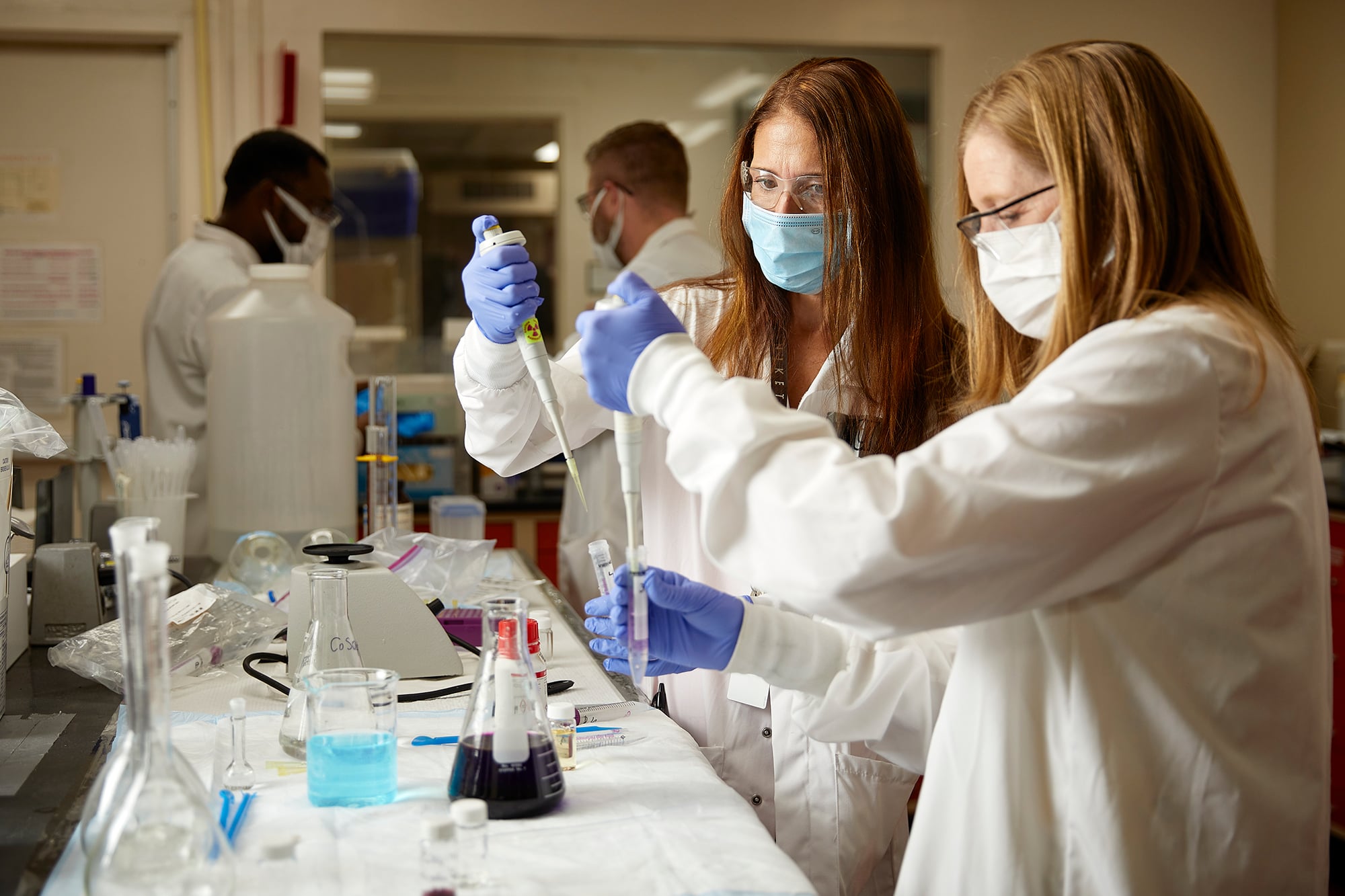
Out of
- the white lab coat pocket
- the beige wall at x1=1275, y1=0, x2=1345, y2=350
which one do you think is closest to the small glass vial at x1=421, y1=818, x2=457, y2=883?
the white lab coat pocket

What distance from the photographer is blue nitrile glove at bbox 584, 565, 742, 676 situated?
3.74ft

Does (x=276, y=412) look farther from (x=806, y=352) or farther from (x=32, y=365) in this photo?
(x=32, y=365)

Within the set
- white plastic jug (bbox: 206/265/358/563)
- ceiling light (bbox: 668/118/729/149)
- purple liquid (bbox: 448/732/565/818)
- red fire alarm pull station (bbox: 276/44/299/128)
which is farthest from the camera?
ceiling light (bbox: 668/118/729/149)

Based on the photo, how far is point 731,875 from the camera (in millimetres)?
968

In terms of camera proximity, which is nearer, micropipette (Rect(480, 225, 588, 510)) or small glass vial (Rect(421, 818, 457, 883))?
small glass vial (Rect(421, 818, 457, 883))

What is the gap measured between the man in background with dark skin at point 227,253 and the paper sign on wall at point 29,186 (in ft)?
2.85

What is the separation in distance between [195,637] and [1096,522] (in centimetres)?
118

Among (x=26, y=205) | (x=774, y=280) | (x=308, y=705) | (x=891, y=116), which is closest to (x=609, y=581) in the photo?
(x=308, y=705)

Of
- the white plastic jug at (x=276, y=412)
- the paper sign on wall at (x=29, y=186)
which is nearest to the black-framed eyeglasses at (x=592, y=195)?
the white plastic jug at (x=276, y=412)

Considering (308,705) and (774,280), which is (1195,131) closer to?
(774,280)

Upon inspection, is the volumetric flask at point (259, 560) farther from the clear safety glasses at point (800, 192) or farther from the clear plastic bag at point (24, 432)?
the clear safety glasses at point (800, 192)

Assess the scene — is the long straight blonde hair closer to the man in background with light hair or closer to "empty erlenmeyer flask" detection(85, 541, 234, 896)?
"empty erlenmeyer flask" detection(85, 541, 234, 896)

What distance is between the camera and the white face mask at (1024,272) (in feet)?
3.46

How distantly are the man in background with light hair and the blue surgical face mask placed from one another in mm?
1485
